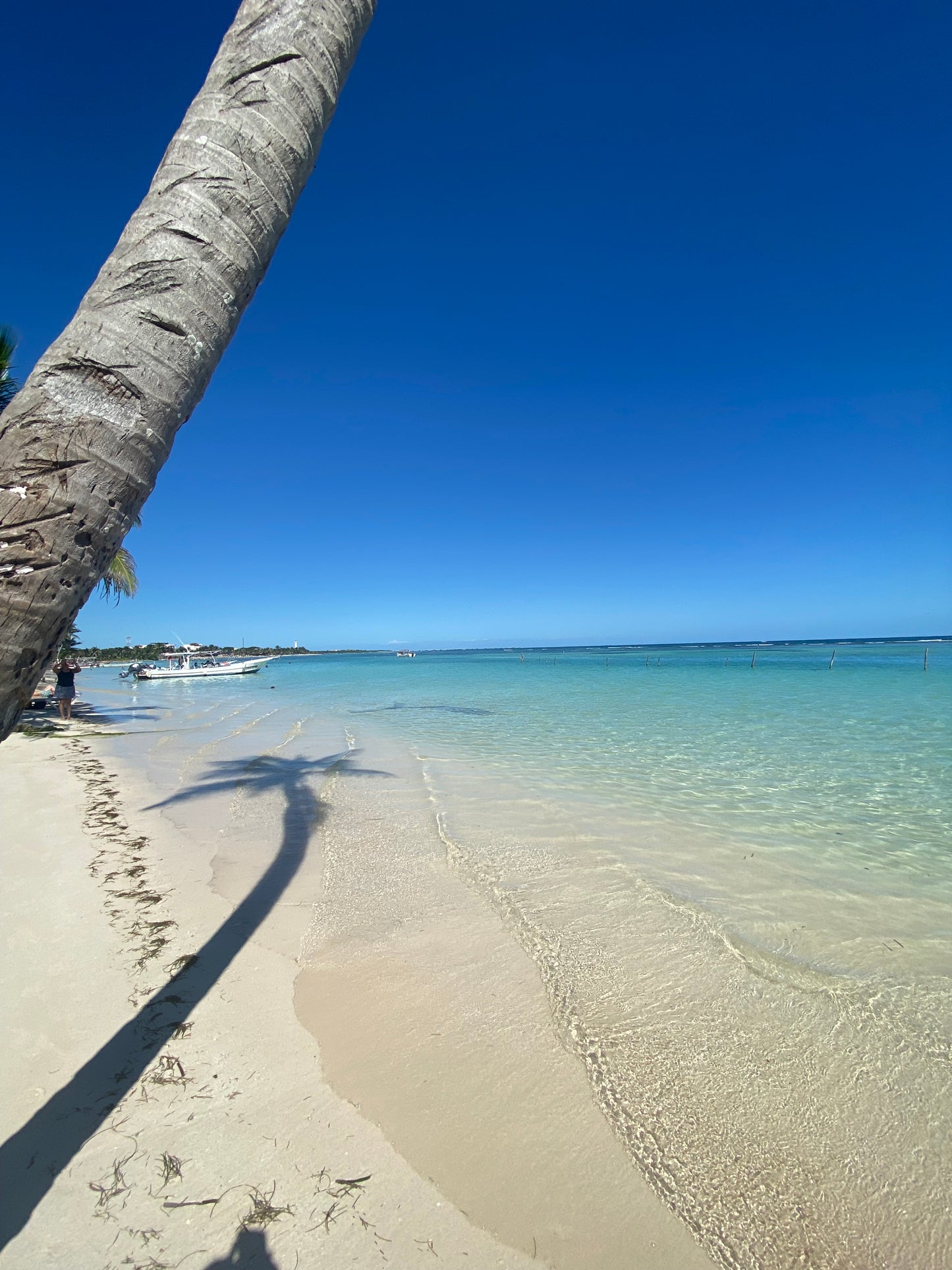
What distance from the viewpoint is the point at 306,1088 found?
120 inches

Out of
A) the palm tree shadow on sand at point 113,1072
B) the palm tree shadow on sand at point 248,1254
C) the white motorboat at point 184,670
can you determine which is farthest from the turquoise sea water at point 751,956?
the white motorboat at point 184,670

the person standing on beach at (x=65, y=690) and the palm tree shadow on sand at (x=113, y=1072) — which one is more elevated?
the person standing on beach at (x=65, y=690)

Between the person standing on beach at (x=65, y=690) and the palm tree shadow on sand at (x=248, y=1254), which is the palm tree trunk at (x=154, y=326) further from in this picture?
the person standing on beach at (x=65, y=690)

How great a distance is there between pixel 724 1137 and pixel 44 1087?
3.50m

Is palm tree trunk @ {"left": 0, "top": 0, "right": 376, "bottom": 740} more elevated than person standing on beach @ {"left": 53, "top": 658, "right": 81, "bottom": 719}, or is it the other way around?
palm tree trunk @ {"left": 0, "top": 0, "right": 376, "bottom": 740}

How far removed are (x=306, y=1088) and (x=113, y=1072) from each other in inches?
41.9

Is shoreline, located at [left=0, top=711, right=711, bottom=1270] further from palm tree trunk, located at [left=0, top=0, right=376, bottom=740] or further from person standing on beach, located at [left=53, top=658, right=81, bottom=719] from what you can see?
person standing on beach, located at [left=53, top=658, right=81, bottom=719]

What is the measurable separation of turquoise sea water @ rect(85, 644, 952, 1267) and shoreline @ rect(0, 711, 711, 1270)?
1.18 feet

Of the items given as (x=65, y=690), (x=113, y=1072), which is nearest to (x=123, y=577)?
(x=65, y=690)

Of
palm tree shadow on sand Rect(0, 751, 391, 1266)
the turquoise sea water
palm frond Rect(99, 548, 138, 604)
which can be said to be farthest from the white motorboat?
palm tree shadow on sand Rect(0, 751, 391, 1266)

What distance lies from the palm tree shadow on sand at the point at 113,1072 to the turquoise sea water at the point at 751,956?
6.82 feet

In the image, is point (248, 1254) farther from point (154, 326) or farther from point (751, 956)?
point (751, 956)

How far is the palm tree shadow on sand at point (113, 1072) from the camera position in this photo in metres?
2.42

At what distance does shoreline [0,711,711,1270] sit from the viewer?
229 cm
